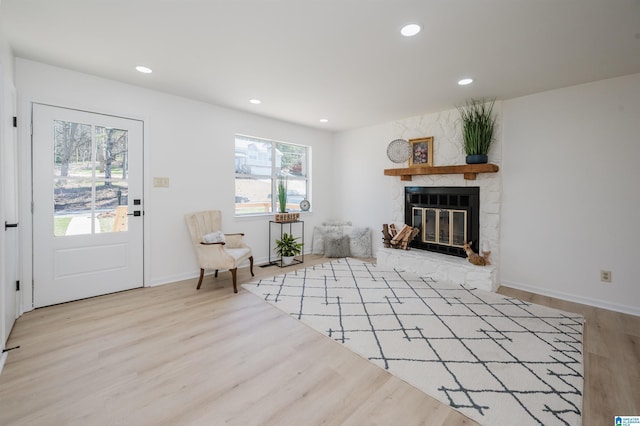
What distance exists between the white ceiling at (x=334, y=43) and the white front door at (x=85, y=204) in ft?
2.11

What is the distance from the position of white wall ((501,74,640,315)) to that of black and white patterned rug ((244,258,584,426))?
0.67m

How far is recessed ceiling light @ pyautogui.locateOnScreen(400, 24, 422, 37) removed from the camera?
2072 millimetres

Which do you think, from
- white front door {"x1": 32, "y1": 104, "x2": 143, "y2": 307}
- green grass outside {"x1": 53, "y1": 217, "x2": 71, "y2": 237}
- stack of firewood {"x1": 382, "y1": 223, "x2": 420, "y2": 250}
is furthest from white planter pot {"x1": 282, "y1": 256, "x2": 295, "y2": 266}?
green grass outside {"x1": 53, "y1": 217, "x2": 71, "y2": 237}

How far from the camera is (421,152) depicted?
14.6 feet

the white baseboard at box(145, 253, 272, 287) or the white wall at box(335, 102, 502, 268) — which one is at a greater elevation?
the white wall at box(335, 102, 502, 268)

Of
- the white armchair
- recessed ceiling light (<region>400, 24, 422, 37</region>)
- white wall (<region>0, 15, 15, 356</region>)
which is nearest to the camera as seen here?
white wall (<region>0, 15, 15, 356</region>)

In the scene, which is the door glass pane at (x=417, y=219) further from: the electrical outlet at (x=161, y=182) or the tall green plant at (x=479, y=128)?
the electrical outlet at (x=161, y=182)

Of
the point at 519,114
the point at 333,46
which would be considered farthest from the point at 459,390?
the point at 519,114

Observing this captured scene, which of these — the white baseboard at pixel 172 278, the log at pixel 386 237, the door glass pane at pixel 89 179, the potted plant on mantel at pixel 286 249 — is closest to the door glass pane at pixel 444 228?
the log at pixel 386 237

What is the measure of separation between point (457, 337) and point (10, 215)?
12.7ft

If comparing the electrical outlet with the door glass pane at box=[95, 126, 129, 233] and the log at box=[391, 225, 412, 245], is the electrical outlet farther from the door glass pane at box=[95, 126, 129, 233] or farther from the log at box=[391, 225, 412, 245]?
the log at box=[391, 225, 412, 245]

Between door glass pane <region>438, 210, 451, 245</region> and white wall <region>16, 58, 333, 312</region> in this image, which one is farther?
door glass pane <region>438, 210, 451, 245</region>

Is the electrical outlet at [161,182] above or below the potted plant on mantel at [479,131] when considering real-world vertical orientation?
below

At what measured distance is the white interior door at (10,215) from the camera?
222 centimetres
